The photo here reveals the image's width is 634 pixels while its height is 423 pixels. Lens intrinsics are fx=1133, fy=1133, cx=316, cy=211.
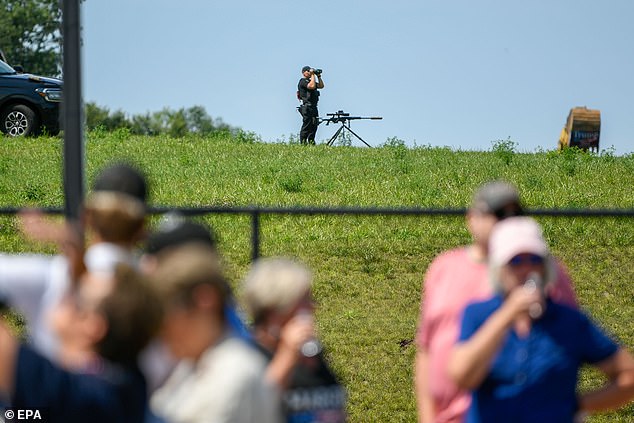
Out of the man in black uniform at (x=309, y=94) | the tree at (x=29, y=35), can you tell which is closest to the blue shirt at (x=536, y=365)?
the man in black uniform at (x=309, y=94)

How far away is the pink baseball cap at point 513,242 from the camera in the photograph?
4016mm

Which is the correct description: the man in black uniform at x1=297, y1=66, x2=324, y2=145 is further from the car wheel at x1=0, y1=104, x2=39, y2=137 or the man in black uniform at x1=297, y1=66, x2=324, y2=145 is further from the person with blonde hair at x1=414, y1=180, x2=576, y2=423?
the person with blonde hair at x1=414, y1=180, x2=576, y2=423

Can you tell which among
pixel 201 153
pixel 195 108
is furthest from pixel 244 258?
pixel 195 108

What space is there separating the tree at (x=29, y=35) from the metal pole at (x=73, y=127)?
64.3m

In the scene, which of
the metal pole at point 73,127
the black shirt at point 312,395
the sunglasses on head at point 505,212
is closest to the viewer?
the black shirt at point 312,395

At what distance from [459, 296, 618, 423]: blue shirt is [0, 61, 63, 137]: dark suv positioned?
17412 mm

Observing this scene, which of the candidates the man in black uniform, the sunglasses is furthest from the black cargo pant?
the sunglasses

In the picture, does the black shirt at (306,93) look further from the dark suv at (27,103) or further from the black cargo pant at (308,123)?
the dark suv at (27,103)

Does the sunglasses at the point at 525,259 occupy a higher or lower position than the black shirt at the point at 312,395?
higher

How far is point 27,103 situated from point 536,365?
717 inches

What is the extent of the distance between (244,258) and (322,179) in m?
4.07

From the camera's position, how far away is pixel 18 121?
21734 millimetres

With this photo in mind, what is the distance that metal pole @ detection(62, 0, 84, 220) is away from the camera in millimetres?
5129

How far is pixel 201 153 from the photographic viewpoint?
20.7 meters
